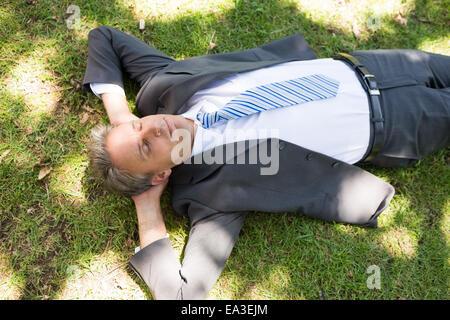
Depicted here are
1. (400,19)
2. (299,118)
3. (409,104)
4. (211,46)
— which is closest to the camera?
(299,118)

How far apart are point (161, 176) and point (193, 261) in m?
0.83

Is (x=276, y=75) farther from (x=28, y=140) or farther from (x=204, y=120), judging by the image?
(x=28, y=140)

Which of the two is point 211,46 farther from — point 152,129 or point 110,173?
point 110,173

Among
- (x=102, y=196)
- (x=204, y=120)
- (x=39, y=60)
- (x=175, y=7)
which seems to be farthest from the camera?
(x=175, y=7)

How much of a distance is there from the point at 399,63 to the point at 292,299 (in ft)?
8.72

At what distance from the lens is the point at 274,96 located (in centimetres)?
309

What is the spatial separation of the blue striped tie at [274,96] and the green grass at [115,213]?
113 centimetres

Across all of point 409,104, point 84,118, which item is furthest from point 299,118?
point 84,118

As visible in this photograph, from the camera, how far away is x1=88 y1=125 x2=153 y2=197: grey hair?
306 cm

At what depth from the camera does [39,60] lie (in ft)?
12.8

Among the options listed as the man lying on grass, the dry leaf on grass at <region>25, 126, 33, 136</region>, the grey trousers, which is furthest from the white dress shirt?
the dry leaf on grass at <region>25, 126, 33, 136</region>

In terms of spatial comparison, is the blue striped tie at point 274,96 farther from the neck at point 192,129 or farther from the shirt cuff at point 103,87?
the shirt cuff at point 103,87
